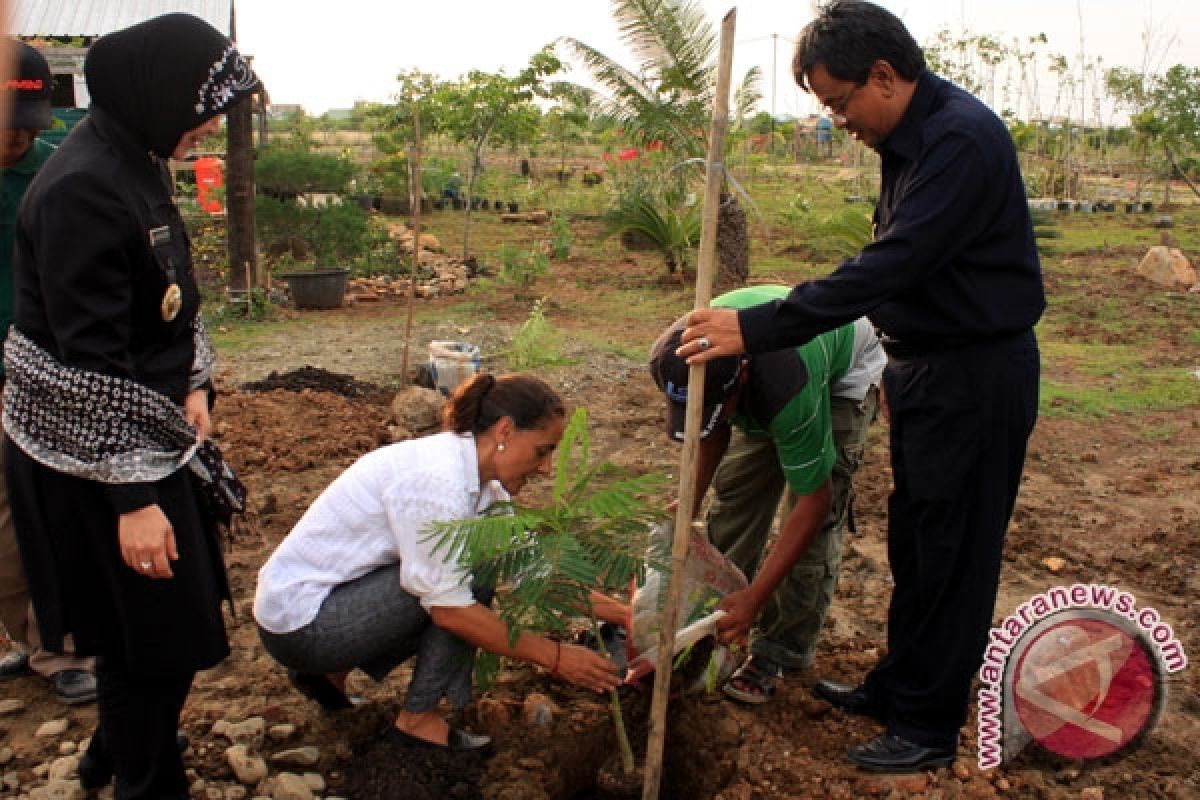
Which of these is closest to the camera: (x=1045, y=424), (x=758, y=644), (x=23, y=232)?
(x=23, y=232)

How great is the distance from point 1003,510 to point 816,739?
88cm

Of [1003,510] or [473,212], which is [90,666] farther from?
[473,212]

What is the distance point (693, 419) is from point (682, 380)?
25 centimetres

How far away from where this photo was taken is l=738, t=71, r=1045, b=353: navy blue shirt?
227 centimetres

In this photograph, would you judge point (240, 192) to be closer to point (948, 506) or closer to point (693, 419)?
point (693, 419)

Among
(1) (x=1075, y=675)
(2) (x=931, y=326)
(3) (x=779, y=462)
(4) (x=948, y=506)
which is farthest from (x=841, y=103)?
(1) (x=1075, y=675)

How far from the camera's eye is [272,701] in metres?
2.97

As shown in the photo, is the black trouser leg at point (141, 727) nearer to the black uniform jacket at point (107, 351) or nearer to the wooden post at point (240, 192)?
the black uniform jacket at point (107, 351)

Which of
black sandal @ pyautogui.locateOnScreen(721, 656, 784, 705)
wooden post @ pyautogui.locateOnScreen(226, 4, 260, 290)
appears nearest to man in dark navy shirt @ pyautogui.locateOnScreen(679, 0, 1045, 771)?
black sandal @ pyautogui.locateOnScreen(721, 656, 784, 705)

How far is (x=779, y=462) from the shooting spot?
306 cm

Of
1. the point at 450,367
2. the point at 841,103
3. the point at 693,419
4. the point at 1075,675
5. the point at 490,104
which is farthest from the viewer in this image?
the point at 490,104

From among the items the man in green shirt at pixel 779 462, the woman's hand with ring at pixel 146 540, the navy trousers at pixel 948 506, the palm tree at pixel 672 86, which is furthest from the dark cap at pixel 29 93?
the palm tree at pixel 672 86

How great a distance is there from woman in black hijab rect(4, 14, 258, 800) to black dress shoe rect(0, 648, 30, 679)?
1048 millimetres

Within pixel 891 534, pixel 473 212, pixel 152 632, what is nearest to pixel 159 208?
pixel 152 632
